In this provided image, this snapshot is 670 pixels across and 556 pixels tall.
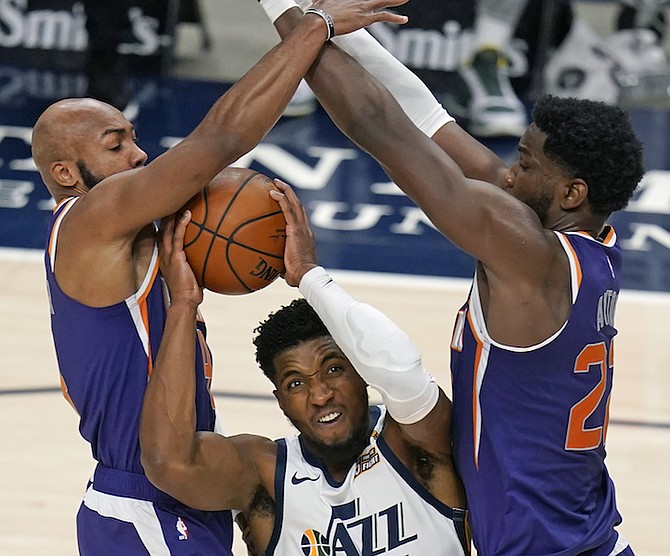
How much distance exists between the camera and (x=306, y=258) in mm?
3803

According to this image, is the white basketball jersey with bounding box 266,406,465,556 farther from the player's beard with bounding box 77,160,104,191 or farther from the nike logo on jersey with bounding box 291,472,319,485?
the player's beard with bounding box 77,160,104,191

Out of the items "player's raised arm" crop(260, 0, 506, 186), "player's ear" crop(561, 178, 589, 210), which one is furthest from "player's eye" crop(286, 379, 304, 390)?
"player's ear" crop(561, 178, 589, 210)

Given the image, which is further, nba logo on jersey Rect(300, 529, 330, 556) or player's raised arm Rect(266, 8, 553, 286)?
nba logo on jersey Rect(300, 529, 330, 556)

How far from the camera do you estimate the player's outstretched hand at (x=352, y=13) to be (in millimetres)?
3723

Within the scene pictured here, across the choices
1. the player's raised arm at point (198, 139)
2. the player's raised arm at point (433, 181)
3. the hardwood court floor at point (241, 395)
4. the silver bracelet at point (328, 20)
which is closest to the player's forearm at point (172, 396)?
the player's raised arm at point (198, 139)

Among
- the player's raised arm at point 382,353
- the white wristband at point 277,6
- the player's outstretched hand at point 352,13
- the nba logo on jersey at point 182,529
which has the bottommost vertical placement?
the nba logo on jersey at point 182,529

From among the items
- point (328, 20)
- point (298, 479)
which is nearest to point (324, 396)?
point (298, 479)

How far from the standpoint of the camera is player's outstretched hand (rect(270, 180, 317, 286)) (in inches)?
149

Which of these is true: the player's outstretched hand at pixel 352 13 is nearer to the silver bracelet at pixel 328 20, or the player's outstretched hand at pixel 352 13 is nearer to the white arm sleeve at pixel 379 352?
the silver bracelet at pixel 328 20

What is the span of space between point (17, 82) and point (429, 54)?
134 inches

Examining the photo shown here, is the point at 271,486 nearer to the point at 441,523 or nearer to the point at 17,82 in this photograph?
the point at 441,523

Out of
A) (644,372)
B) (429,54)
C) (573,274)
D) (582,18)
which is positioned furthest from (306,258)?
(582,18)

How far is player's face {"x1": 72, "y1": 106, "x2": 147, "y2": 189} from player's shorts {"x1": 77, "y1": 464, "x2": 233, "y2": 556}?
0.89m

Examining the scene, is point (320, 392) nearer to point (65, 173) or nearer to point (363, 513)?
point (363, 513)
